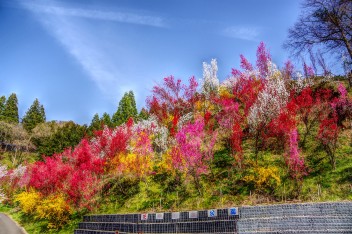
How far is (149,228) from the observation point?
15.1m

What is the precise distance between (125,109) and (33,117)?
61.7ft

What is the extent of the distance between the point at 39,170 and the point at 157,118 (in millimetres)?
11586

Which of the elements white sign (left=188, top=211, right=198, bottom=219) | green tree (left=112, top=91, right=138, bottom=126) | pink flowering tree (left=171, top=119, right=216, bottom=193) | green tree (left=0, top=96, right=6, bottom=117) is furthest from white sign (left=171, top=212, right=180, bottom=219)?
green tree (left=0, top=96, right=6, bottom=117)

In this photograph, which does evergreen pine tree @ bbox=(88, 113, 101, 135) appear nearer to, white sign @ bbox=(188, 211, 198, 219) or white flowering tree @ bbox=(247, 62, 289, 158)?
white flowering tree @ bbox=(247, 62, 289, 158)

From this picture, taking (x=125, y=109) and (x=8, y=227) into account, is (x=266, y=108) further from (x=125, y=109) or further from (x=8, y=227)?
(x=125, y=109)

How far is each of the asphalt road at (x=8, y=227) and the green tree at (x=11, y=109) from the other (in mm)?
32901

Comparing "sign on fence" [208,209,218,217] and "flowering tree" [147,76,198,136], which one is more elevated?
"flowering tree" [147,76,198,136]

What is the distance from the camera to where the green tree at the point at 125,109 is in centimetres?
5237

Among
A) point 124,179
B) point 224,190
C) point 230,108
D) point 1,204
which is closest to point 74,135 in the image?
point 1,204

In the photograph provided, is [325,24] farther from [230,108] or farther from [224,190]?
[224,190]

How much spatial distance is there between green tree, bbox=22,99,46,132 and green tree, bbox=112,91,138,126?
49.6ft

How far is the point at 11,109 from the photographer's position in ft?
195

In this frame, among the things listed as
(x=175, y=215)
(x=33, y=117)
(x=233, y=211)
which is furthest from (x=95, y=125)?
(x=233, y=211)

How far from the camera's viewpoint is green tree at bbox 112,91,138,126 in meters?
52.4
